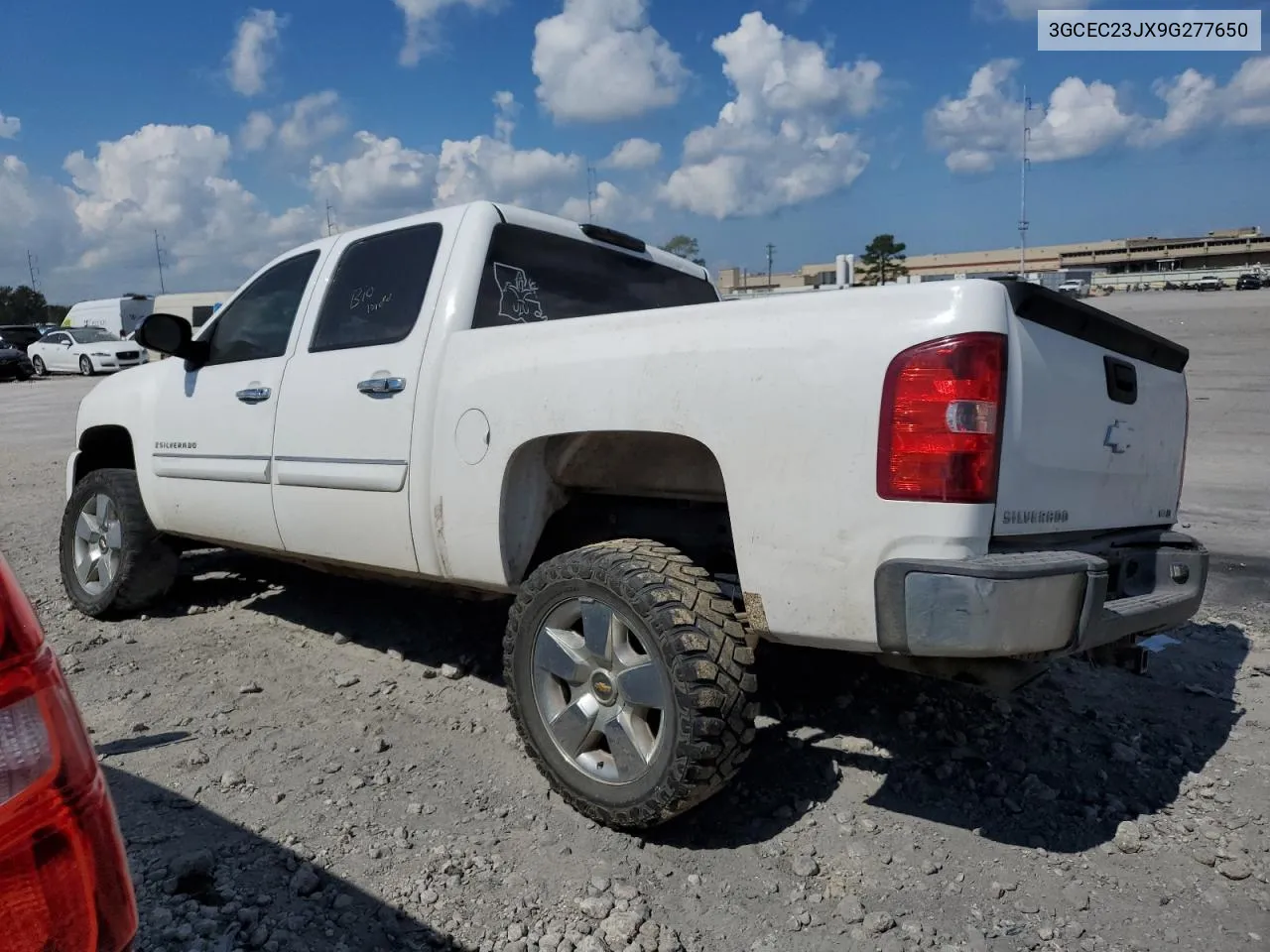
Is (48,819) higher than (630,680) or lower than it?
higher

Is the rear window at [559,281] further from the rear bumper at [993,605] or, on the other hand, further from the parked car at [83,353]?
the parked car at [83,353]

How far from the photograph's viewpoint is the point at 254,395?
420 centimetres

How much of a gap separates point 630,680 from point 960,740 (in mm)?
1455

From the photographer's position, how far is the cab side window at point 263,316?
431cm

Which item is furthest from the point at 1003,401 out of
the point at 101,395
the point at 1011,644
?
the point at 101,395

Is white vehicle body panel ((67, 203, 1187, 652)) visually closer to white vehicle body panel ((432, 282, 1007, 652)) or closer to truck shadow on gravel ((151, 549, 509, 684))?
white vehicle body panel ((432, 282, 1007, 652))

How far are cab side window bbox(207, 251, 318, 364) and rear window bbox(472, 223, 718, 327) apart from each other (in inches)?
43.2

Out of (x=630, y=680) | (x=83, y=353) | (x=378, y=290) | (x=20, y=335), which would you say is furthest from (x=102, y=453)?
(x=20, y=335)

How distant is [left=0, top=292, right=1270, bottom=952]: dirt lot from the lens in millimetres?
2469

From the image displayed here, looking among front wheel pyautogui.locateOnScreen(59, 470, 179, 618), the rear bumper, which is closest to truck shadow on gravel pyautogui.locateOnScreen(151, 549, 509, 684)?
front wheel pyautogui.locateOnScreen(59, 470, 179, 618)

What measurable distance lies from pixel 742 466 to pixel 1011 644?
0.83 meters

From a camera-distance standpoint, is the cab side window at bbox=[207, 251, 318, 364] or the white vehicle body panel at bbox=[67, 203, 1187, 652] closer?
the white vehicle body panel at bbox=[67, 203, 1187, 652]

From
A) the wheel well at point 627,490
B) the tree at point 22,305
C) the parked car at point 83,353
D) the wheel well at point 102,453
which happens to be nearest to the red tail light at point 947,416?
the wheel well at point 627,490

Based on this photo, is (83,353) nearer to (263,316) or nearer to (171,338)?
(171,338)
